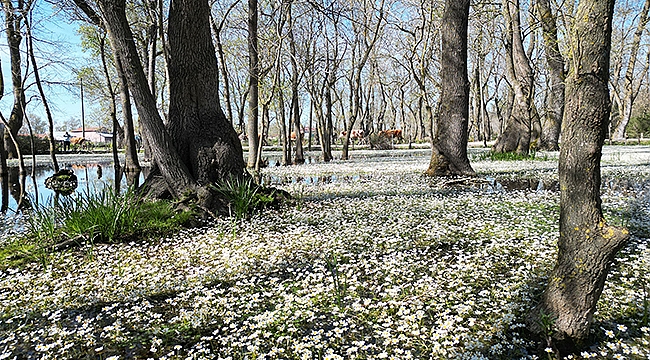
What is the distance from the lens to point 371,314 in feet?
11.0

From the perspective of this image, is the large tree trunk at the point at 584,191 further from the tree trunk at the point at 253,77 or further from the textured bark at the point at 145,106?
the tree trunk at the point at 253,77

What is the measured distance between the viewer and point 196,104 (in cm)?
796

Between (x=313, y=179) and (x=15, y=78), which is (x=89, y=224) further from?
(x=15, y=78)

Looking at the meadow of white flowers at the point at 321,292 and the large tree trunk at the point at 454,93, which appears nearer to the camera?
the meadow of white flowers at the point at 321,292

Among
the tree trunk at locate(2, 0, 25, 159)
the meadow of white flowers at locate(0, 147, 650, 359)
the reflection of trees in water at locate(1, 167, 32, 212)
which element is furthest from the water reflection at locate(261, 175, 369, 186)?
the tree trunk at locate(2, 0, 25, 159)

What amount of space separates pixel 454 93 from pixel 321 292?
9217 mm

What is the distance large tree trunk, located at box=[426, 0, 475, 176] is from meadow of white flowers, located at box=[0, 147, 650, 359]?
4.87 metres

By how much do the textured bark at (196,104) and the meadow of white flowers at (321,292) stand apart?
1.55m

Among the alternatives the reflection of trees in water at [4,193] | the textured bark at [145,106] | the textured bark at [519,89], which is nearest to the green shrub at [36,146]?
the reflection of trees in water at [4,193]

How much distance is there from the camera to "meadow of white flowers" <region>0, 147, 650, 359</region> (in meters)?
2.91

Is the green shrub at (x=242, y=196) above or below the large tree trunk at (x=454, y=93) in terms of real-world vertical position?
below

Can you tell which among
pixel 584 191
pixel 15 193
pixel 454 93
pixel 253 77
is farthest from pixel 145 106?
pixel 253 77

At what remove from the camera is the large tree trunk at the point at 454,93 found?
11.4 meters

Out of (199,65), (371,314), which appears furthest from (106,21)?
(371,314)
